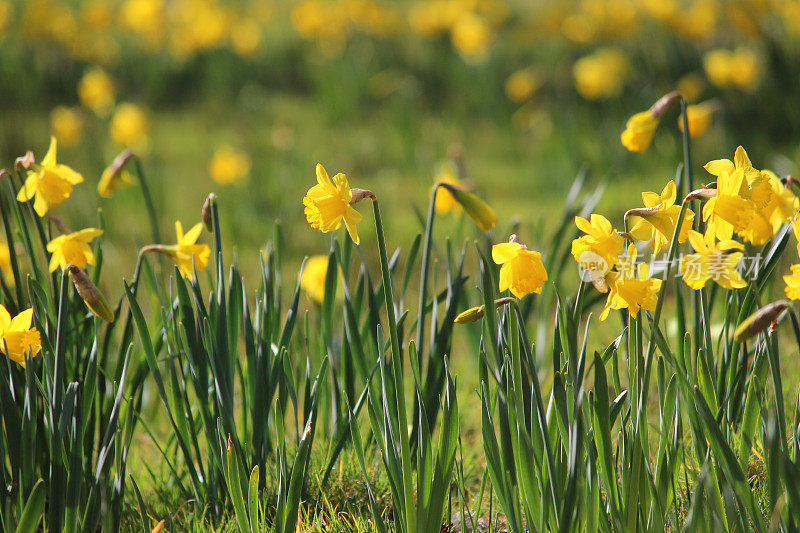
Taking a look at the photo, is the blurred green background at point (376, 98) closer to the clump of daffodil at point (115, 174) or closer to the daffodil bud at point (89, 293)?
the clump of daffodil at point (115, 174)

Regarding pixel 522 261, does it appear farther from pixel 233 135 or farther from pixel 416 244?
pixel 233 135

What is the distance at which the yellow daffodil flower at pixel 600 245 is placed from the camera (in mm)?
1209

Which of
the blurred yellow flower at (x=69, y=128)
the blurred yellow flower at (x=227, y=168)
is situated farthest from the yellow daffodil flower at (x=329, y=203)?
the blurred yellow flower at (x=69, y=128)

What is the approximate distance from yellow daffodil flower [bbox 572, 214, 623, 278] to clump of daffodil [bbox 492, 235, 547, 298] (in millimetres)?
76

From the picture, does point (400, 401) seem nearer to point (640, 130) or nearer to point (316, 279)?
point (640, 130)

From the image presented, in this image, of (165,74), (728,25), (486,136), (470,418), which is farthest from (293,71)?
(470,418)

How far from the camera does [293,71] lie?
6.03 meters

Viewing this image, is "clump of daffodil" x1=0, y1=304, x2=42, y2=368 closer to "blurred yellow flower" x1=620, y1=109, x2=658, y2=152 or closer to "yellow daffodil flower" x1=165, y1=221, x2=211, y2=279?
"yellow daffodil flower" x1=165, y1=221, x2=211, y2=279

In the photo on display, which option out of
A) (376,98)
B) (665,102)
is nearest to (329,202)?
(665,102)

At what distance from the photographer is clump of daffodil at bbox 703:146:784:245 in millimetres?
1185

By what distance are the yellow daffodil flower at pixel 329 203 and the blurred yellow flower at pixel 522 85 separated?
3.48 metres

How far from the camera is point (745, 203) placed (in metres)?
1.18

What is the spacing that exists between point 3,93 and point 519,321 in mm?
5052

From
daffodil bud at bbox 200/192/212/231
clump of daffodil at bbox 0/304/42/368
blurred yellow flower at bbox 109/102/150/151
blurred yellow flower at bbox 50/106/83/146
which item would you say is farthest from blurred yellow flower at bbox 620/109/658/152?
blurred yellow flower at bbox 50/106/83/146
